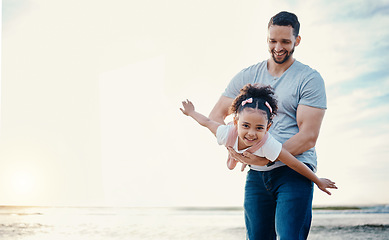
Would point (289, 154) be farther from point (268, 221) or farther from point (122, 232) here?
point (122, 232)

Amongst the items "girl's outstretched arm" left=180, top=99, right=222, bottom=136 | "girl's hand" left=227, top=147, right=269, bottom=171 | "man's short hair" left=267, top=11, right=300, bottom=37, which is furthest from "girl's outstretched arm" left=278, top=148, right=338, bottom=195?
"man's short hair" left=267, top=11, right=300, bottom=37

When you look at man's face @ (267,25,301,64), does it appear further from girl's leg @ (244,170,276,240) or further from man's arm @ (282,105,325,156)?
girl's leg @ (244,170,276,240)

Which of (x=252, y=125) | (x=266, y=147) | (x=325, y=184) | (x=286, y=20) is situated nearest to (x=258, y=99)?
(x=252, y=125)

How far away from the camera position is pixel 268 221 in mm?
2742

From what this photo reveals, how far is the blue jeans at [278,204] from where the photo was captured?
2.53 meters

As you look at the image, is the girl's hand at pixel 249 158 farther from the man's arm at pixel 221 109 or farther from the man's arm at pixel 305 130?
the man's arm at pixel 221 109

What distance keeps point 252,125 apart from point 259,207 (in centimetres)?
54

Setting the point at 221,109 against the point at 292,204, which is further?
the point at 221,109

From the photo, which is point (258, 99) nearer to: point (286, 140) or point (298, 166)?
point (286, 140)

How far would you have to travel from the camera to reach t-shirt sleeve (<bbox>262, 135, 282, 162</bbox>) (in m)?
2.44

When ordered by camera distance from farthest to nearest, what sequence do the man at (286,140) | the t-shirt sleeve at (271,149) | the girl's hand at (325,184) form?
the girl's hand at (325,184) → the man at (286,140) → the t-shirt sleeve at (271,149)

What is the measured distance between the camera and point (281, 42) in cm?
265

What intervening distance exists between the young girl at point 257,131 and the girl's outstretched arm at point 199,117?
60 mm

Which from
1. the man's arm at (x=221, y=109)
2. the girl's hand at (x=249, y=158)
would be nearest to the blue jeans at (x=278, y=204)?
the girl's hand at (x=249, y=158)
